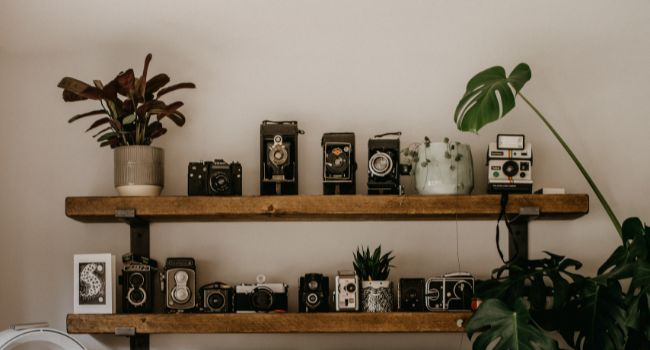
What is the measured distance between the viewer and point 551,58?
2.63m

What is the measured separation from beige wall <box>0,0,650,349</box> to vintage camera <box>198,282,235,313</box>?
206 millimetres

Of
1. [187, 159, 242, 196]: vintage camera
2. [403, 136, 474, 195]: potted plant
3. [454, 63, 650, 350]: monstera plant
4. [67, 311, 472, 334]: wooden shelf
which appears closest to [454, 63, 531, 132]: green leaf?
[454, 63, 650, 350]: monstera plant

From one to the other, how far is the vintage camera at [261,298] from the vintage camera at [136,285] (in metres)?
0.31

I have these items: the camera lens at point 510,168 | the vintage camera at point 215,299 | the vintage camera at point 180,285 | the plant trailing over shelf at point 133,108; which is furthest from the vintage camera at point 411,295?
the plant trailing over shelf at point 133,108

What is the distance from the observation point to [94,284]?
7.74 ft

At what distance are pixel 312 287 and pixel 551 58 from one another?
1282mm

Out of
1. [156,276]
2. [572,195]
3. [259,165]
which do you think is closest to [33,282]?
[156,276]

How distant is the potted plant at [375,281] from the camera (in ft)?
7.66

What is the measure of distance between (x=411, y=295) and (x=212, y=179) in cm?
81

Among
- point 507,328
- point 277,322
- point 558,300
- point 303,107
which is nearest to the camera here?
point 507,328

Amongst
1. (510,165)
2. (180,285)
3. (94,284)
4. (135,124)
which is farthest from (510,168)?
(94,284)

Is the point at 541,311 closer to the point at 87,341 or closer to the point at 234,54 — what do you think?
the point at 234,54

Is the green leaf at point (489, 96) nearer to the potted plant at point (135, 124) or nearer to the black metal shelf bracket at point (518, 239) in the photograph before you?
the black metal shelf bracket at point (518, 239)

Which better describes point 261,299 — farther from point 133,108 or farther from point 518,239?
point 518,239
